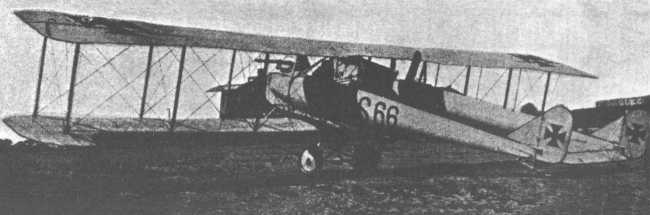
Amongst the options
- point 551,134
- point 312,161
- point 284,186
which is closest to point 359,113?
point 312,161

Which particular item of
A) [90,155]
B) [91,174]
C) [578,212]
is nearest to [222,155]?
[90,155]

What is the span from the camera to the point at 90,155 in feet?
41.8

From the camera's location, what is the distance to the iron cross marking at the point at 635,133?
31.8ft

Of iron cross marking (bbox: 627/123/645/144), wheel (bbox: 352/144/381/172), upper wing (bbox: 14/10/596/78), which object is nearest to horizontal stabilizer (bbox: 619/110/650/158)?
iron cross marking (bbox: 627/123/645/144)

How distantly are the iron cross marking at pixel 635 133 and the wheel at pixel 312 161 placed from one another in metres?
4.90

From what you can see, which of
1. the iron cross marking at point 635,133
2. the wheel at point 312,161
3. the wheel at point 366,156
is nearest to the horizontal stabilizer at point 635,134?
the iron cross marking at point 635,133

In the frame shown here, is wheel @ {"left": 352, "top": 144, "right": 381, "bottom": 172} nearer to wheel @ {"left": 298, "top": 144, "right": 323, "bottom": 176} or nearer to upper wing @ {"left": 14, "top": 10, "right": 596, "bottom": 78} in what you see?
wheel @ {"left": 298, "top": 144, "right": 323, "bottom": 176}

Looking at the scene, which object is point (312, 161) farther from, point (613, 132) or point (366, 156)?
point (613, 132)

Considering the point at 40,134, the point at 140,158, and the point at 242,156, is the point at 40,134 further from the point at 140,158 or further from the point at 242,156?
the point at 242,156

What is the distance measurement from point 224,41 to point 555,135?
6721 millimetres

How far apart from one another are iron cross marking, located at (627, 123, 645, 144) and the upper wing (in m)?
6.03

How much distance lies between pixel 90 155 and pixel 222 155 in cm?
266

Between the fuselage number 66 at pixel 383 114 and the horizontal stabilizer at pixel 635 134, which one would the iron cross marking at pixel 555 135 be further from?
the fuselage number 66 at pixel 383 114

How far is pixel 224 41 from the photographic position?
12586 millimetres
